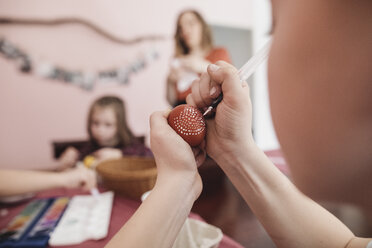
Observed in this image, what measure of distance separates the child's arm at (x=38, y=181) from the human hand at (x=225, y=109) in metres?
0.54

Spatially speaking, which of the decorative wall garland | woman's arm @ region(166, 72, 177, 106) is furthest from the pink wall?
woman's arm @ region(166, 72, 177, 106)

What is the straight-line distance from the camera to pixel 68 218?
0.63m

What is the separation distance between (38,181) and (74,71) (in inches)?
64.6

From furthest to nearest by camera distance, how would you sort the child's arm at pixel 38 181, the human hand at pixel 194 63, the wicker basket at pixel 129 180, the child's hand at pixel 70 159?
the child's hand at pixel 70 159
the human hand at pixel 194 63
the child's arm at pixel 38 181
the wicker basket at pixel 129 180

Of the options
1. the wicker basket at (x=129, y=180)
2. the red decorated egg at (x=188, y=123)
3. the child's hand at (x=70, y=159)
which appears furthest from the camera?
the child's hand at (x=70, y=159)

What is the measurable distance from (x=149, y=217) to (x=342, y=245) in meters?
0.36

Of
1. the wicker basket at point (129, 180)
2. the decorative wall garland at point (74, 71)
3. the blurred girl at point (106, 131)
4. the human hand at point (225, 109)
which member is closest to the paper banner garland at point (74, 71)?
the decorative wall garland at point (74, 71)

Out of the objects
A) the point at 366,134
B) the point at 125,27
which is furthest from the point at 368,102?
the point at 125,27

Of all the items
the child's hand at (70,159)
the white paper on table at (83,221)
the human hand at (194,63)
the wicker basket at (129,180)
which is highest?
the human hand at (194,63)

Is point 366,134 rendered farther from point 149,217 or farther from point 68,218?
point 68,218

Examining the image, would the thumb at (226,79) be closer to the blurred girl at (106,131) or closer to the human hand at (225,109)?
the human hand at (225,109)

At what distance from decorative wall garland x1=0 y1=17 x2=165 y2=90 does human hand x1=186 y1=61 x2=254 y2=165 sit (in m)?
2.00

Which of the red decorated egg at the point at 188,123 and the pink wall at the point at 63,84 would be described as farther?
the pink wall at the point at 63,84

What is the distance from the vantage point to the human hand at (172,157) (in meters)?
0.46
